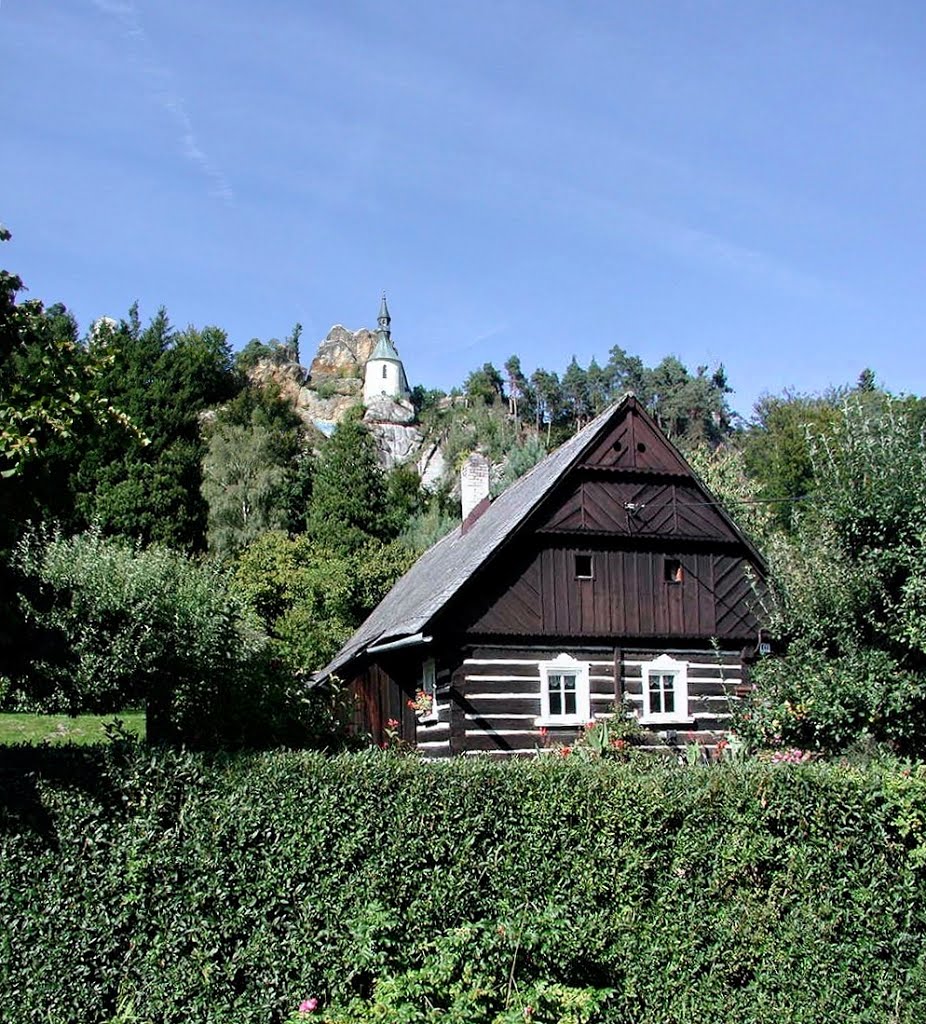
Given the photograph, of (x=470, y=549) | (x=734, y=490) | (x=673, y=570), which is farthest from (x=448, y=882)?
(x=734, y=490)

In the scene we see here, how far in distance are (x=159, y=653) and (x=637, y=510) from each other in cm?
1011

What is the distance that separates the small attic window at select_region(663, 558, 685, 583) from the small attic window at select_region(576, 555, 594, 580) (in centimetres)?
165

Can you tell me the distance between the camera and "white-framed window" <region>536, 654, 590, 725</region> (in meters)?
19.6

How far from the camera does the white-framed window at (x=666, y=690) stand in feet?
66.6

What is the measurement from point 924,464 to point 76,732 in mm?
14321

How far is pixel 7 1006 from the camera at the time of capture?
7699mm

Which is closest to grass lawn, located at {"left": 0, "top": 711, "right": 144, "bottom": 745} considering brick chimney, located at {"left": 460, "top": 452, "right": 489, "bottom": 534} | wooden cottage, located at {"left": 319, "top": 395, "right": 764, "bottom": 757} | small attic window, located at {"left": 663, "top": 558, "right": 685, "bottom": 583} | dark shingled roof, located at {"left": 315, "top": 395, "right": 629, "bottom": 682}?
dark shingled roof, located at {"left": 315, "top": 395, "right": 629, "bottom": 682}

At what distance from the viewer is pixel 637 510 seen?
819 inches

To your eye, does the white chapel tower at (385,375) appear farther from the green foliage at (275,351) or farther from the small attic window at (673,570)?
the small attic window at (673,570)

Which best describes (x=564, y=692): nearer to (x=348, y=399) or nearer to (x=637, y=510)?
(x=637, y=510)

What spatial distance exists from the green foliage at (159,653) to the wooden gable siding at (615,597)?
5.39m

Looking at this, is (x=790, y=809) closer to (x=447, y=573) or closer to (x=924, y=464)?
(x=924, y=464)

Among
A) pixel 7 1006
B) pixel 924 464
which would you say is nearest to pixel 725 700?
pixel 924 464

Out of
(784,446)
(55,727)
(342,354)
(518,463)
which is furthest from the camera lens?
(342,354)
